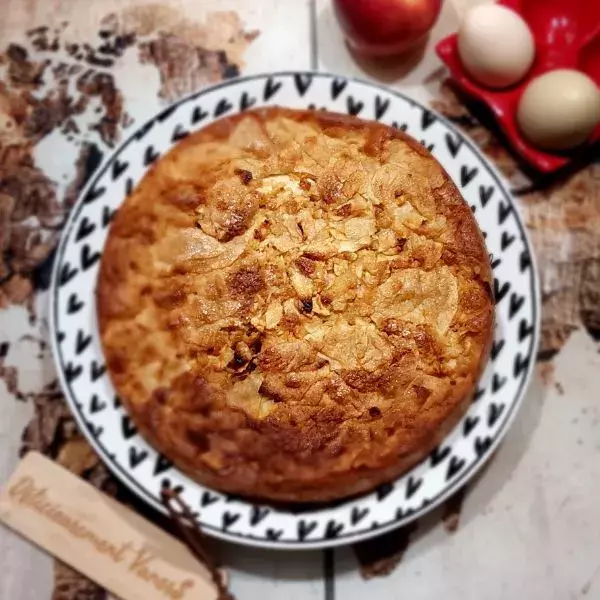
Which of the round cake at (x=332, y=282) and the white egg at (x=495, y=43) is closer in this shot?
the round cake at (x=332, y=282)

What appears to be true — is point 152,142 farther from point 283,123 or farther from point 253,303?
point 253,303

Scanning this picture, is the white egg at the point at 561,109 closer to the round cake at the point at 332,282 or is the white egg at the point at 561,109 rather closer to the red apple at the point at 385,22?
the red apple at the point at 385,22

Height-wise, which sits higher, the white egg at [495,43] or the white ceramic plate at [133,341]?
the white egg at [495,43]

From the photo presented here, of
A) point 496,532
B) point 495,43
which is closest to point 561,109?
point 495,43

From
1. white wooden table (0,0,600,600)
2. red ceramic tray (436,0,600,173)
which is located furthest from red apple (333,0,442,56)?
white wooden table (0,0,600,600)

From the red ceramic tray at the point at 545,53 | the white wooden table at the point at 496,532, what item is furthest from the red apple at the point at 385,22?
the white wooden table at the point at 496,532

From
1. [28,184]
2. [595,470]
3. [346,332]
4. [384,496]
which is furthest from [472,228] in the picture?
[28,184]

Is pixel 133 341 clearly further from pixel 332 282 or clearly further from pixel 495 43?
pixel 495 43

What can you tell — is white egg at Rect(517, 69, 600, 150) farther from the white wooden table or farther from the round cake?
the round cake
